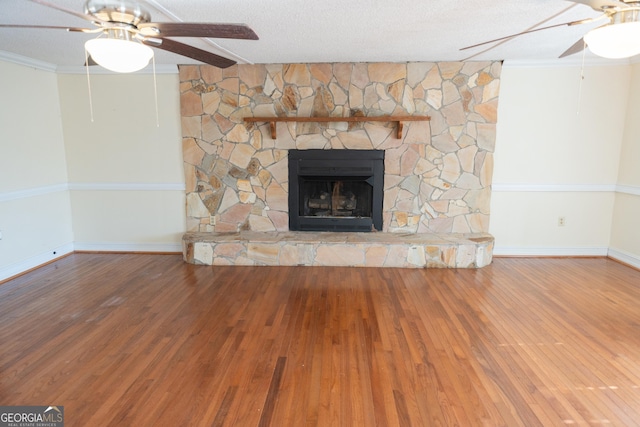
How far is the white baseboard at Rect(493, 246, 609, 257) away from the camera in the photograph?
4.51m

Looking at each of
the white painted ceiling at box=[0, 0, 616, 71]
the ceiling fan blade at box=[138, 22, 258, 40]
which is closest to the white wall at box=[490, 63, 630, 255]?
the white painted ceiling at box=[0, 0, 616, 71]

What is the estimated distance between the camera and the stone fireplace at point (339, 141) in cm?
427

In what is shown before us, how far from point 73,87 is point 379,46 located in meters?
3.47

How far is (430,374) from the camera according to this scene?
223cm

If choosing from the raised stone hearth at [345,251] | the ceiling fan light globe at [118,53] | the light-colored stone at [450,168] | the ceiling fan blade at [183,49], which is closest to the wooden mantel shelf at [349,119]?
the light-colored stone at [450,168]

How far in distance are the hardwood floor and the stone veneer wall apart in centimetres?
87

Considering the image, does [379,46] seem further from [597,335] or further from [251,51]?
[597,335]

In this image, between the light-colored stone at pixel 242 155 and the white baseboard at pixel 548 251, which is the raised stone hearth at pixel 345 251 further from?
the light-colored stone at pixel 242 155

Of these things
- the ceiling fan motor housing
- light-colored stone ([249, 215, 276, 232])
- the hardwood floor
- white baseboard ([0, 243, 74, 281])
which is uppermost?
the ceiling fan motor housing

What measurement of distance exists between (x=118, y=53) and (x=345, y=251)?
2.84 m

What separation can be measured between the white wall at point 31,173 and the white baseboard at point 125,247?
0.57ft

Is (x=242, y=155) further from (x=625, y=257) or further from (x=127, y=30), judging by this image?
(x=625, y=257)

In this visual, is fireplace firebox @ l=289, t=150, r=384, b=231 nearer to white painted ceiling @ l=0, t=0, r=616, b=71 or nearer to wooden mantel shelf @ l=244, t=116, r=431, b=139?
wooden mantel shelf @ l=244, t=116, r=431, b=139

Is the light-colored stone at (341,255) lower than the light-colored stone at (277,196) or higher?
lower
